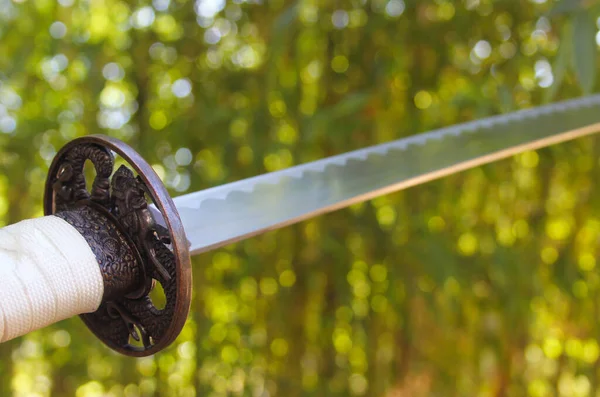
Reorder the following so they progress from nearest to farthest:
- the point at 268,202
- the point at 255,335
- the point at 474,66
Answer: the point at 268,202 < the point at 474,66 < the point at 255,335

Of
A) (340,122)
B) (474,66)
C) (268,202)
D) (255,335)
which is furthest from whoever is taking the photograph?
(255,335)

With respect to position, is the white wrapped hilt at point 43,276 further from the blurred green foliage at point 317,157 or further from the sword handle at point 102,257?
the blurred green foliage at point 317,157

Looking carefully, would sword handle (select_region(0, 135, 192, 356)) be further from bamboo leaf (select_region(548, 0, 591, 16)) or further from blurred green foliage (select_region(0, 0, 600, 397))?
blurred green foliage (select_region(0, 0, 600, 397))

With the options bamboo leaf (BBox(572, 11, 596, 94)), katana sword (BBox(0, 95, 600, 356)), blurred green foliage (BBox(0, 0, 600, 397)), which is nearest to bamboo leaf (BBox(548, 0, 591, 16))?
bamboo leaf (BBox(572, 11, 596, 94))

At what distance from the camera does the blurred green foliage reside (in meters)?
0.88

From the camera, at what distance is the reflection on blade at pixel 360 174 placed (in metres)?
0.37

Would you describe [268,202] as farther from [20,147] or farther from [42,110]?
[42,110]

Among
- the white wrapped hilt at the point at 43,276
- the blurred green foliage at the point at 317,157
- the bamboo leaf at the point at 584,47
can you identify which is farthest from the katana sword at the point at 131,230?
the blurred green foliage at the point at 317,157

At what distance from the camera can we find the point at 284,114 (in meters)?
0.93

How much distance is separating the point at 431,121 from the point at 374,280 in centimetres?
27

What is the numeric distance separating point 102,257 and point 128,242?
21mm

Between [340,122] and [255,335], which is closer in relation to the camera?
[340,122]

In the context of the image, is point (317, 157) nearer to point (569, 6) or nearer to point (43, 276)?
point (569, 6)

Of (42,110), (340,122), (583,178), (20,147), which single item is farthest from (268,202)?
(583,178)
